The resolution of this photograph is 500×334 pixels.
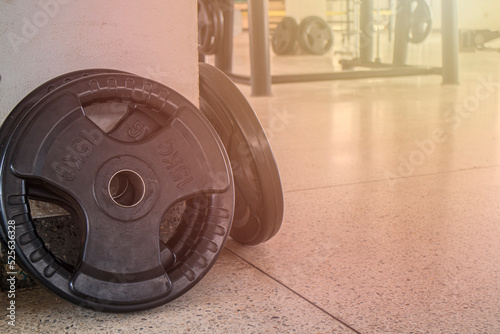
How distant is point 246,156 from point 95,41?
15.0 inches

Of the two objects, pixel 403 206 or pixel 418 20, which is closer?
pixel 403 206

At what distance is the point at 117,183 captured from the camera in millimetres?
1168

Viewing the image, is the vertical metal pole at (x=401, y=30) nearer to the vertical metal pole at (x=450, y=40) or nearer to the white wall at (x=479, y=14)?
the vertical metal pole at (x=450, y=40)

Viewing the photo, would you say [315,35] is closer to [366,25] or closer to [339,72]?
[366,25]

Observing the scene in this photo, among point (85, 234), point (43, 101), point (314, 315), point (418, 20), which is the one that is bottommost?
point (314, 315)

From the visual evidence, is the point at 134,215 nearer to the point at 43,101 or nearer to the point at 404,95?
the point at 43,101

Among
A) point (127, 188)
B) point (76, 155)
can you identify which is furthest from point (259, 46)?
point (76, 155)

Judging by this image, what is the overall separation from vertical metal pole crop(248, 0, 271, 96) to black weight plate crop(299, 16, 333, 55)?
389 cm

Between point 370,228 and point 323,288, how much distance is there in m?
0.38

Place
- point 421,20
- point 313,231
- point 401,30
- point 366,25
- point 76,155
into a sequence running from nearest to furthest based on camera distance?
point 76,155 < point 313,231 < point 421,20 < point 401,30 < point 366,25

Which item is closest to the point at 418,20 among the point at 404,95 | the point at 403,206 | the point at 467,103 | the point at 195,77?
the point at 404,95

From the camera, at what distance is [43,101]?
3.26ft

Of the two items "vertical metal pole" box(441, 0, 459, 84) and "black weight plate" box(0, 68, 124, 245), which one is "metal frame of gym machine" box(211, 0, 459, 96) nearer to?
"vertical metal pole" box(441, 0, 459, 84)

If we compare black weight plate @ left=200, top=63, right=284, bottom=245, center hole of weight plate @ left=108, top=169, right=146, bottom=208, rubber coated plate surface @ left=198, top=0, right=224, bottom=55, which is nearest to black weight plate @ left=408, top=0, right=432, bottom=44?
rubber coated plate surface @ left=198, top=0, right=224, bottom=55
